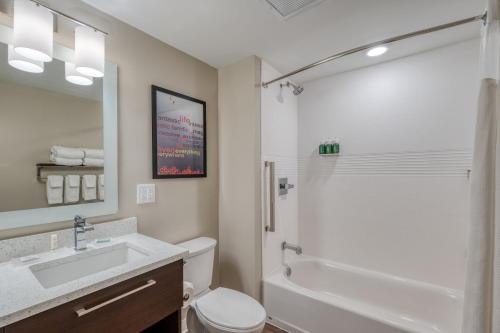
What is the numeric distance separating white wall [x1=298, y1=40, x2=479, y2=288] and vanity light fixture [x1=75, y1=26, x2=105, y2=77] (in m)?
1.92

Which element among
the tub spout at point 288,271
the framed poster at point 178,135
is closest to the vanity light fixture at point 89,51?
the framed poster at point 178,135

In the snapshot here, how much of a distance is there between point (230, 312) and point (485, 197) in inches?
57.0

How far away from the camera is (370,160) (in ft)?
6.98

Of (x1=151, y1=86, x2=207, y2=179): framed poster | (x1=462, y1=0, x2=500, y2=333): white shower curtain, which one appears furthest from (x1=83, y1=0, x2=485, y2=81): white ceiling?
(x1=462, y1=0, x2=500, y2=333): white shower curtain

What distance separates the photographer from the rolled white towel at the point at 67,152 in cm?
121

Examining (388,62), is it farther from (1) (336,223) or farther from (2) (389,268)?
(2) (389,268)

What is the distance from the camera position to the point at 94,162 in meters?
1.36

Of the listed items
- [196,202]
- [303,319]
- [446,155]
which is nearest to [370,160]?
[446,155]

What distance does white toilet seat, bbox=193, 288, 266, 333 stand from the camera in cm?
132

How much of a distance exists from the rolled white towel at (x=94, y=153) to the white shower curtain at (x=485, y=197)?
1910 mm

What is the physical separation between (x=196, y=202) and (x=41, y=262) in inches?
41.9

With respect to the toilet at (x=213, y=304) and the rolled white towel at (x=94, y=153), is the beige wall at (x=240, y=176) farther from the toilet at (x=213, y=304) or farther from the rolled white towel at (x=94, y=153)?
the rolled white towel at (x=94, y=153)

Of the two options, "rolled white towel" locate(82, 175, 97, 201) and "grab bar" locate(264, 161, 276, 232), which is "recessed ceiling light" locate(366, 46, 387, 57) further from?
"rolled white towel" locate(82, 175, 97, 201)

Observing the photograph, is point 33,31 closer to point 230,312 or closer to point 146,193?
point 146,193
